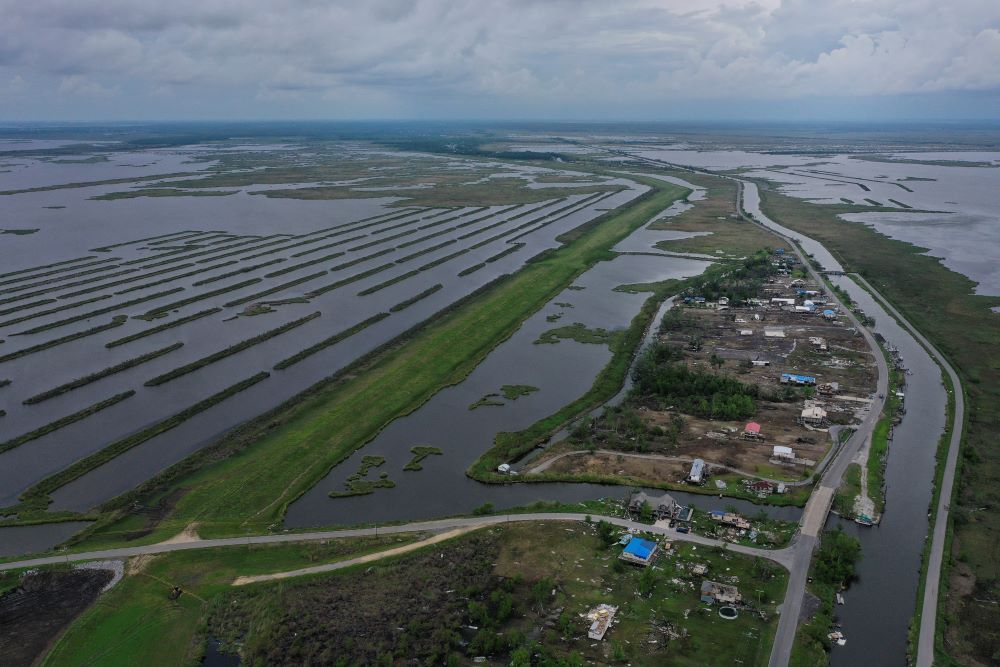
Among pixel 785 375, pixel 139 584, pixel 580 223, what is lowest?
pixel 139 584

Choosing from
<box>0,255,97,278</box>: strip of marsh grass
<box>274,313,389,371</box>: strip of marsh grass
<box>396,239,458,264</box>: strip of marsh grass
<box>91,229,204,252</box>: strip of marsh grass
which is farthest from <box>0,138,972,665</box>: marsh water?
<box>0,255,97,278</box>: strip of marsh grass

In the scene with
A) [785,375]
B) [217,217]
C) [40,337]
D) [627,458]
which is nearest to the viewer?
[627,458]

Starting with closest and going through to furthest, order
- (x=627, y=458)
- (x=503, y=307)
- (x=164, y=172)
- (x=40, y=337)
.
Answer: (x=627, y=458) → (x=40, y=337) → (x=503, y=307) → (x=164, y=172)

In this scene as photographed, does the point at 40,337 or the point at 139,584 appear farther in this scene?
the point at 40,337

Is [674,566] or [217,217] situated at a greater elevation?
[217,217]

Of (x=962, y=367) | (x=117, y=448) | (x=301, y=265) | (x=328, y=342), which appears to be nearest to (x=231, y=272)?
(x=301, y=265)

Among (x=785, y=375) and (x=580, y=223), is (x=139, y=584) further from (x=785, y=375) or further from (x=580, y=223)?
(x=580, y=223)

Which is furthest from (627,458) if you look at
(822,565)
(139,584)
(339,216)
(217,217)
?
(217,217)
